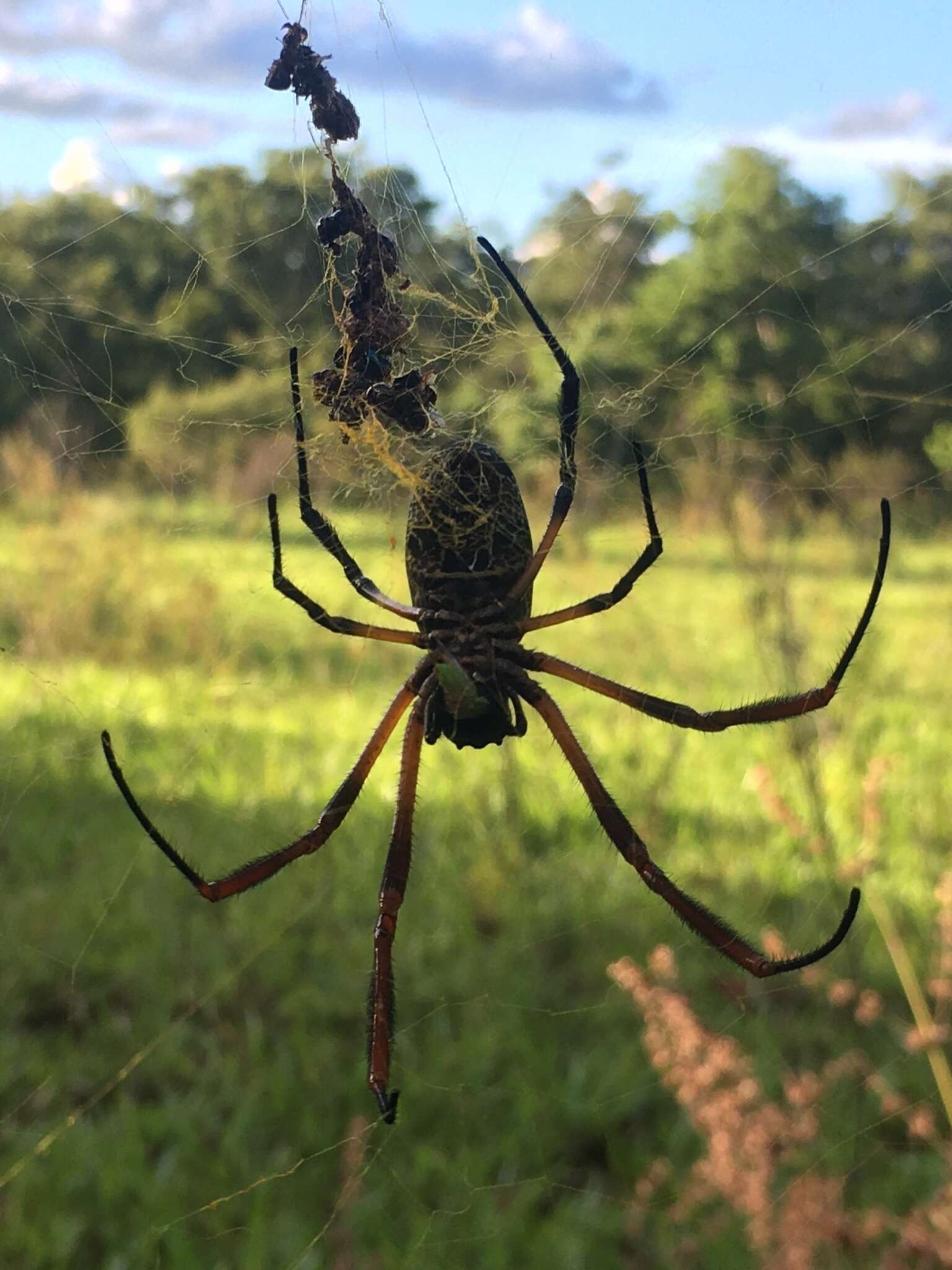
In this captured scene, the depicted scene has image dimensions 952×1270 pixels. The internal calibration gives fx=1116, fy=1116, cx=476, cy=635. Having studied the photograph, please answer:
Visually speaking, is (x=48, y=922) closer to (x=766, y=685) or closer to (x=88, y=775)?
Result: (x=88, y=775)

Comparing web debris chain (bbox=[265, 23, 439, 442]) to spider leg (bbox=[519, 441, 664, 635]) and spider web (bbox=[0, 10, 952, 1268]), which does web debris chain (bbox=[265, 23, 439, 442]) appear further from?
spider leg (bbox=[519, 441, 664, 635])

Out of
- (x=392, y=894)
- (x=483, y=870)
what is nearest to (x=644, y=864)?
(x=392, y=894)

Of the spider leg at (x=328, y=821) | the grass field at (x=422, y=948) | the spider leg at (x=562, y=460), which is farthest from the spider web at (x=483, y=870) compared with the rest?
the spider leg at (x=328, y=821)

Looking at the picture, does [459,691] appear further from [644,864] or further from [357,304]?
[357,304]

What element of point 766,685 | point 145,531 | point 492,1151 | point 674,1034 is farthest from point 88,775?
point 674,1034

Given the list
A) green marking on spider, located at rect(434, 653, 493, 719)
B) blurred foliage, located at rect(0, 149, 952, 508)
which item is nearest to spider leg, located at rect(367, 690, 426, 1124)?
green marking on spider, located at rect(434, 653, 493, 719)

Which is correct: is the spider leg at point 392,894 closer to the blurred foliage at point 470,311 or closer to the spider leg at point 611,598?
the spider leg at point 611,598
